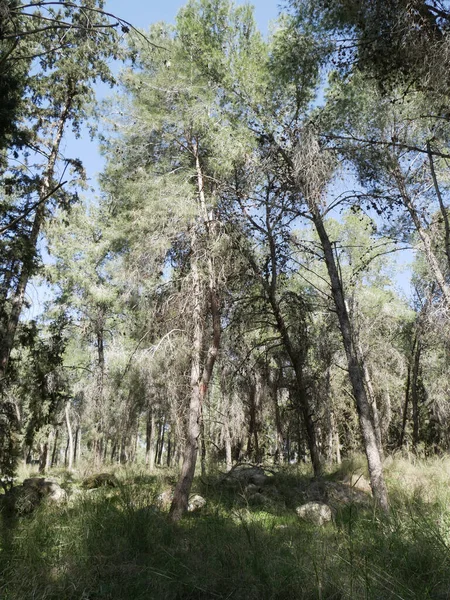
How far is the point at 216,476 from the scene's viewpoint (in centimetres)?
1164

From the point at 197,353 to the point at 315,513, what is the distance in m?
3.52

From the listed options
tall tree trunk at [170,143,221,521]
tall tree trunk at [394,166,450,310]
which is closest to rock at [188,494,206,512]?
tall tree trunk at [170,143,221,521]

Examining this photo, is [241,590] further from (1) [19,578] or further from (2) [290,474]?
(2) [290,474]

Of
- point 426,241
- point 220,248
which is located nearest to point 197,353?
point 220,248

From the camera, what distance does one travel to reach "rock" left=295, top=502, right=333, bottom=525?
20.9ft

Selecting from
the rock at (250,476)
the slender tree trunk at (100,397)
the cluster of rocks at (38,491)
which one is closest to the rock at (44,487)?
the cluster of rocks at (38,491)

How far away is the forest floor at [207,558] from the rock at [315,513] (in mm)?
1869

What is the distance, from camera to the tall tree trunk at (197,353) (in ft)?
24.4

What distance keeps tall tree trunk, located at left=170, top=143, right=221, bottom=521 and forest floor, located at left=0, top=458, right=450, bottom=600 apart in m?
2.72

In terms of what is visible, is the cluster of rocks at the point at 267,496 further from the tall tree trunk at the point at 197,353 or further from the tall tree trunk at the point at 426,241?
the tall tree trunk at the point at 426,241

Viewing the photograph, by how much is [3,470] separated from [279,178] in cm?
800

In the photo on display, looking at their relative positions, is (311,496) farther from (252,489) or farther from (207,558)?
(207,558)

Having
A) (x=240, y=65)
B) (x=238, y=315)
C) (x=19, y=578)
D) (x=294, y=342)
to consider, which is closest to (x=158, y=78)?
(x=240, y=65)

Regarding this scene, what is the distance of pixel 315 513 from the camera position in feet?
21.4
